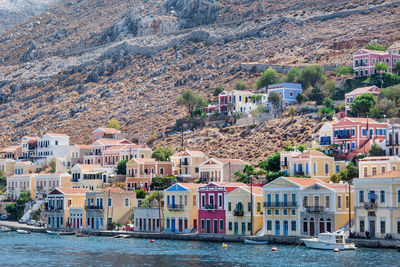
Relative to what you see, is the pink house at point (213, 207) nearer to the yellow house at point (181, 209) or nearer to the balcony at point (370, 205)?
the yellow house at point (181, 209)

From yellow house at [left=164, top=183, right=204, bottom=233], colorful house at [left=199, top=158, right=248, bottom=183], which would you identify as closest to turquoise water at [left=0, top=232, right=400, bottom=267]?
yellow house at [left=164, top=183, right=204, bottom=233]

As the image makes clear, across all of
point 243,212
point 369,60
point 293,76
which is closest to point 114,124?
point 293,76

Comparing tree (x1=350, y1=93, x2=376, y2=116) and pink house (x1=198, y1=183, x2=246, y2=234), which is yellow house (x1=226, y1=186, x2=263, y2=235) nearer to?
pink house (x1=198, y1=183, x2=246, y2=234)

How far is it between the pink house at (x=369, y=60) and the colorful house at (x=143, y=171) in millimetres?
35391

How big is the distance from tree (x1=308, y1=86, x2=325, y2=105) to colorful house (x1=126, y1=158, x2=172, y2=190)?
27839 mm

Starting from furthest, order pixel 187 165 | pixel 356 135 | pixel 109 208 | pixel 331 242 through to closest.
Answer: pixel 187 165 < pixel 356 135 < pixel 109 208 < pixel 331 242

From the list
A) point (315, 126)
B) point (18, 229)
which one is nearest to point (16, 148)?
point (18, 229)

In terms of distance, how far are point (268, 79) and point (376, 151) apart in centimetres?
4447

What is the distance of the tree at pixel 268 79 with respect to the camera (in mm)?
140625

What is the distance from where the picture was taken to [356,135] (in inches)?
4124

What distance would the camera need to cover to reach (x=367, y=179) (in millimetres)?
76250

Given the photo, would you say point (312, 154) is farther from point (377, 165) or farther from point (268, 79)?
point (268, 79)

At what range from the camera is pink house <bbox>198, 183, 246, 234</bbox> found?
8931cm

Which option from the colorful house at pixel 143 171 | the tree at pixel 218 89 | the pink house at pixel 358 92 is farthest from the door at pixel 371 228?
the tree at pixel 218 89
